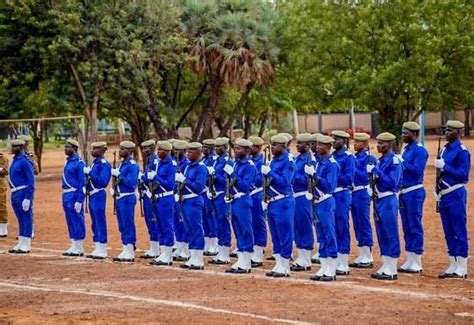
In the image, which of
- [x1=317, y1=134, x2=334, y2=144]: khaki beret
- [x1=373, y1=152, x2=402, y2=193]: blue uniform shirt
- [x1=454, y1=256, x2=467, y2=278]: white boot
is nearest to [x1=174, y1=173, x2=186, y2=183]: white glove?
[x1=317, y1=134, x2=334, y2=144]: khaki beret

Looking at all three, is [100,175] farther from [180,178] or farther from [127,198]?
[180,178]

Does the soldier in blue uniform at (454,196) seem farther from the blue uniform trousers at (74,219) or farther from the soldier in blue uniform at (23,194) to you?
the soldier in blue uniform at (23,194)

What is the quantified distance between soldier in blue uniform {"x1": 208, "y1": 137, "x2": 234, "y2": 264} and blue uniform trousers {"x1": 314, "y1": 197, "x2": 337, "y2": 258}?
92.5 inches

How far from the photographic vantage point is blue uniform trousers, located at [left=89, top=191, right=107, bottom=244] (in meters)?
17.0

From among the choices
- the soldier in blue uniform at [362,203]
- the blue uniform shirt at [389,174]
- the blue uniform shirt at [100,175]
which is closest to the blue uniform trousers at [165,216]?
the blue uniform shirt at [100,175]

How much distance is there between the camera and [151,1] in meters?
33.5

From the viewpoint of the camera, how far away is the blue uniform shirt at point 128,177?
16594 mm

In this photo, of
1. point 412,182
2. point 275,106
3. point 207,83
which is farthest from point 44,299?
point 275,106

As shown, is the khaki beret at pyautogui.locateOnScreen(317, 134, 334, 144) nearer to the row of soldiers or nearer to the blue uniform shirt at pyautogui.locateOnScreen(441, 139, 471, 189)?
the row of soldiers

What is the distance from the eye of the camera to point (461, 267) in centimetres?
1412

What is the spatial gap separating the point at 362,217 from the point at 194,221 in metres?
2.60

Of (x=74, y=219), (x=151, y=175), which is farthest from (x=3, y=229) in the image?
(x=151, y=175)

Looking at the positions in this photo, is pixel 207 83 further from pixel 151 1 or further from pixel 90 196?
pixel 90 196

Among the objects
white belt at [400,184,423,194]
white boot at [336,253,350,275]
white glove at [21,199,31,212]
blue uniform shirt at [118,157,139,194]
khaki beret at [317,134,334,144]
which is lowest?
white boot at [336,253,350,275]
